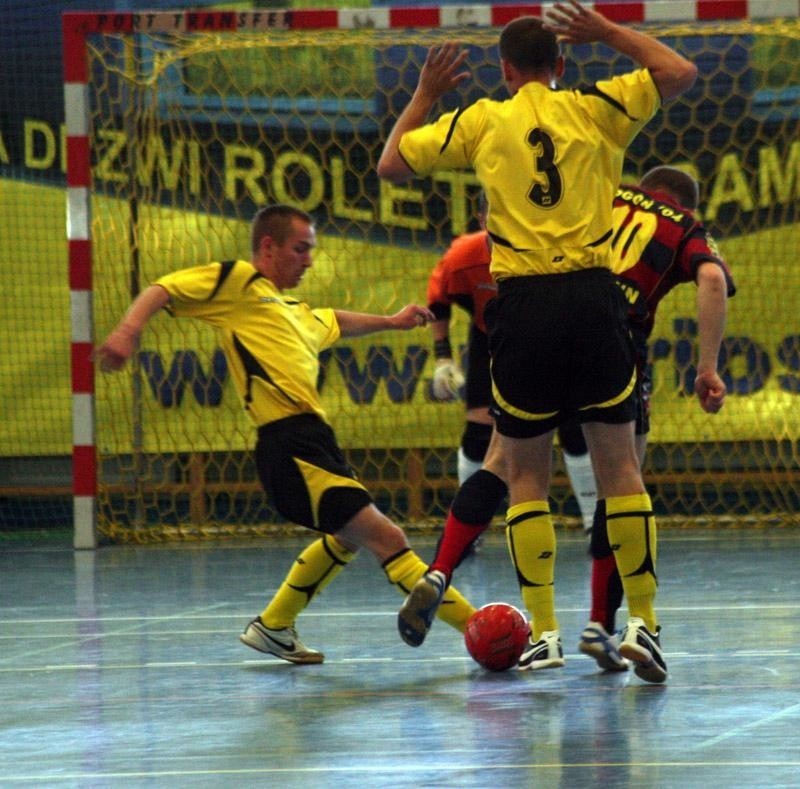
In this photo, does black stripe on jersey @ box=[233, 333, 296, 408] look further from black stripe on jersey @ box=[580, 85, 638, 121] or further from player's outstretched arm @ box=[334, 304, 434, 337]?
black stripe on jersey @ box=[580, 85, 638, 121]

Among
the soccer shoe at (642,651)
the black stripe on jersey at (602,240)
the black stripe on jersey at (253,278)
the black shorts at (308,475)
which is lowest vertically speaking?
the soccer shoe at (642,651)

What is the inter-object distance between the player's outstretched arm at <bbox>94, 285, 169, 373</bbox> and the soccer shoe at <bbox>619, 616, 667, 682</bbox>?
145 cm

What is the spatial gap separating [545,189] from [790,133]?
16.2 feet

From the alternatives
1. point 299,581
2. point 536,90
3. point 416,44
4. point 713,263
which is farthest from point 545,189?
point 416,44

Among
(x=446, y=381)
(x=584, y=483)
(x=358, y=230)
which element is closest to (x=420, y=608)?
(x=446, y=381)

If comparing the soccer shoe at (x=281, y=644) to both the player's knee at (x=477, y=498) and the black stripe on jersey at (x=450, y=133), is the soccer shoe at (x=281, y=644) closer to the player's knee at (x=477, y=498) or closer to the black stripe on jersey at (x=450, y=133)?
the player's knee at (x=477, y=498)

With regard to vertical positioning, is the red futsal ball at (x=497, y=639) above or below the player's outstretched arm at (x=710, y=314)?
below

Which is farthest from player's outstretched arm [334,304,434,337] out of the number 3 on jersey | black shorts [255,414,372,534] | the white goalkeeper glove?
the white goalkeeper glove

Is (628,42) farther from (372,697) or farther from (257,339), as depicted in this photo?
(372,697)

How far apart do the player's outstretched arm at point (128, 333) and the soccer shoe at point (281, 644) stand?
0.95 meters

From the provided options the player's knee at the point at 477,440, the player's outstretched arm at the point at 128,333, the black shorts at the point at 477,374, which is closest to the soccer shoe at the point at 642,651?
the player's outstretched arm at the point at 128,333

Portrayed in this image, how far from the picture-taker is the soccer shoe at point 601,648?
14.6ft

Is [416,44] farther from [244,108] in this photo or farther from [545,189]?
[545,189]

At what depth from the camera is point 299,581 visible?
16.4 feet
